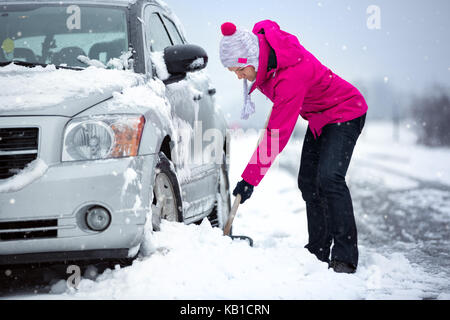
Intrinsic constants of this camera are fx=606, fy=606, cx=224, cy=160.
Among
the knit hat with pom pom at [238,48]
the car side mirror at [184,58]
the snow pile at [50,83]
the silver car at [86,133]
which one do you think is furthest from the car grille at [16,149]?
the knit hat with pom pom at [238,48]

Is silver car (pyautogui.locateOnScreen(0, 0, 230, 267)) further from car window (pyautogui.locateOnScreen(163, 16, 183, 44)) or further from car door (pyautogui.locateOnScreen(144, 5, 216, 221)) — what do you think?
car window (pyautogui.locateOnScreen(163, 16, 183, 44))

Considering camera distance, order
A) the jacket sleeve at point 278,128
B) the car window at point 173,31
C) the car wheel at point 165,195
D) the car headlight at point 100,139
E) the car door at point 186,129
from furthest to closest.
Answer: the car window at point 173,31 → the car door at point 186,129 → the jacket sleeve at point 278,128 → the car wheel at point 165,195 → the car headlight at point 100,139

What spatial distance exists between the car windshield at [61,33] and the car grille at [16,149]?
1025mm

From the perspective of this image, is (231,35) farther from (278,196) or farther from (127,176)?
(278,196)

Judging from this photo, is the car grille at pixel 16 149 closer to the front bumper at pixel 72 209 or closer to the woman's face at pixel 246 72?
the front bumper at pixel 72 209

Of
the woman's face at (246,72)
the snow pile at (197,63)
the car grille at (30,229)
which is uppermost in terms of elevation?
the snow pile at (197,63)

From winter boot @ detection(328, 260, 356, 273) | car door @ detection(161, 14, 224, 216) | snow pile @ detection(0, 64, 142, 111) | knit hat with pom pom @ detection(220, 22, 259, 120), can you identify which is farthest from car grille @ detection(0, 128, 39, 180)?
winter boot @ detection(328, 260, 356, 273)

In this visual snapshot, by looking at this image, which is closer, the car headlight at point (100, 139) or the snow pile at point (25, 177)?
the snow pile at point (25, 177)

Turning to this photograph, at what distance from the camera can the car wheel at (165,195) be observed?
141 inches

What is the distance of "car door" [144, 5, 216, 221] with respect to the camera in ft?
14.1

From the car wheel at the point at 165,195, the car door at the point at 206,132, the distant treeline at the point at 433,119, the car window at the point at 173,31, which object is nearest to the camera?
the car wheel at the point at 165,195
